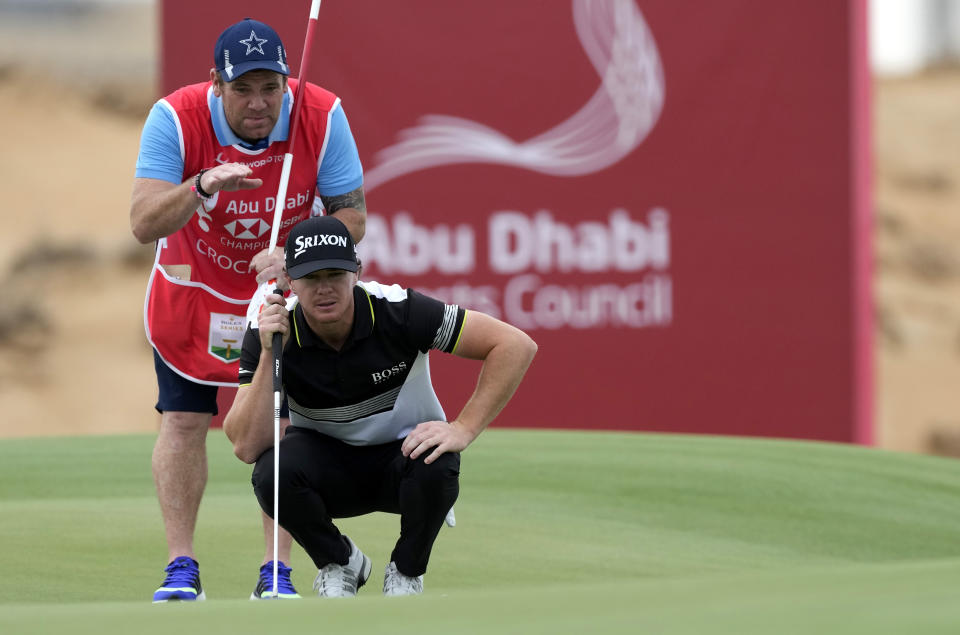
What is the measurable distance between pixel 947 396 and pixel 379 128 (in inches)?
594

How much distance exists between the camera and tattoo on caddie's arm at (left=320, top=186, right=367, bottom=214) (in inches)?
181

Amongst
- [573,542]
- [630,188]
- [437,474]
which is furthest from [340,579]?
[630,188]

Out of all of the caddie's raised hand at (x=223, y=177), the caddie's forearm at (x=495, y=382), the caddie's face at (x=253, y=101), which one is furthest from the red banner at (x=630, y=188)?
the caddie's raised hand at (x=223, y=177)

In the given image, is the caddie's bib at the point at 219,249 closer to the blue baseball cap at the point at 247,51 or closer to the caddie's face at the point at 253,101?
the caddie's face at the point at 253,101

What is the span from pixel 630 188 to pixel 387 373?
16.7 ft

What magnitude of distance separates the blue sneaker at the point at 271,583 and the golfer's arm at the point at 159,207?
949 mm

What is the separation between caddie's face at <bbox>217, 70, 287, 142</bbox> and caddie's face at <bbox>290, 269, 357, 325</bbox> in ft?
1.91

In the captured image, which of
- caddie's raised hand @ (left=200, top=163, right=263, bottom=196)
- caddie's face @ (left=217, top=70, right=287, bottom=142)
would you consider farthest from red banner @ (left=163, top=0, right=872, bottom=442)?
caddie's raised hand @ (left=200, top=163, right=263, bottom=196)

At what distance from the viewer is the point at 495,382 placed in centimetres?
420

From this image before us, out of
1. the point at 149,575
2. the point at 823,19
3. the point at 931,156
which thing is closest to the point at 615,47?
the point at 823,19

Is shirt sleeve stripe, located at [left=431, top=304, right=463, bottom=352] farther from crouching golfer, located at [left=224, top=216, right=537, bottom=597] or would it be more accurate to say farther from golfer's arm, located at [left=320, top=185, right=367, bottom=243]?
golfer's arm, located at [left=320, top=185, right=367, bottom=243]

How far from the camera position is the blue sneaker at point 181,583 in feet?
13.4

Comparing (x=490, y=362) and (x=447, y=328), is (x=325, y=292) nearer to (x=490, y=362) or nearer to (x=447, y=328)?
(x=447, y=328)

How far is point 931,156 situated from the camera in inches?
1035
